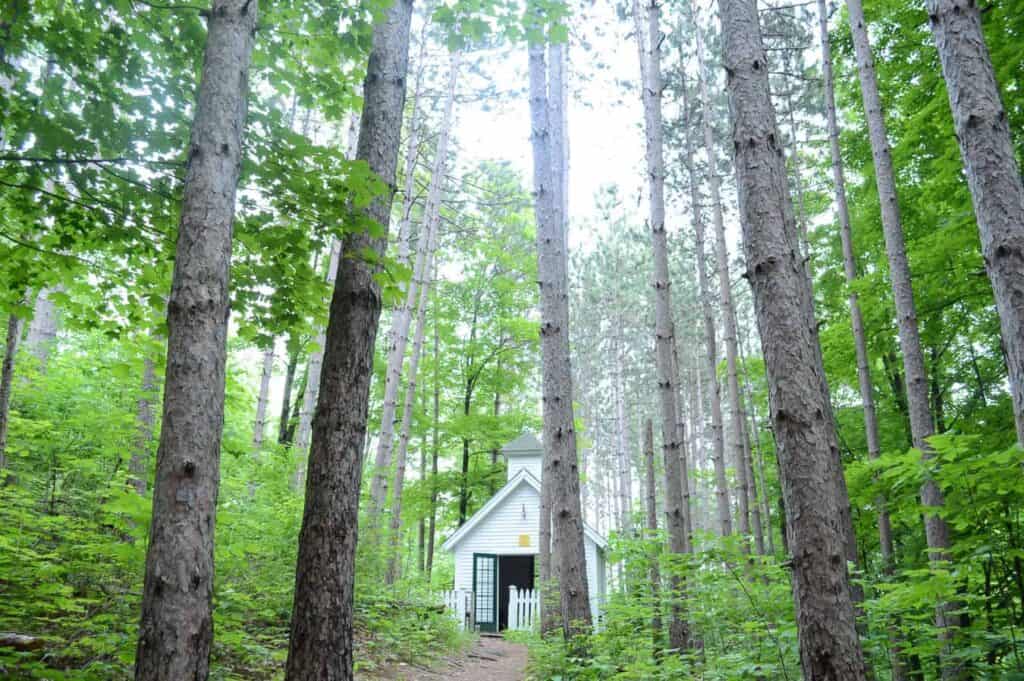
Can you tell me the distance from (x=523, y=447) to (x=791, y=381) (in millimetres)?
18159

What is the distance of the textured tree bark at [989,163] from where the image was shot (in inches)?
144

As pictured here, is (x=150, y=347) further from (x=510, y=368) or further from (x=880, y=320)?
(x=510, y=368)

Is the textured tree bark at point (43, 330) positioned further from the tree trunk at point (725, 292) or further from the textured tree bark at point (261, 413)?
the tree trunk at point (725, 292)

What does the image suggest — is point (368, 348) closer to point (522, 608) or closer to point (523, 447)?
point (522, 608)

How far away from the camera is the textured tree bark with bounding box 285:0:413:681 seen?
12.0 ft

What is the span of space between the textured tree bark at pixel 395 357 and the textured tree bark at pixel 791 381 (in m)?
6.34

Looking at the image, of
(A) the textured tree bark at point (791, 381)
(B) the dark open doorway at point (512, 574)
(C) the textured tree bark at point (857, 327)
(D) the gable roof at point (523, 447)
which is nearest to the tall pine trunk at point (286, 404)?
(D) the gable roof at point (523, 447)

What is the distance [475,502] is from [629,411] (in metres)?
18.5

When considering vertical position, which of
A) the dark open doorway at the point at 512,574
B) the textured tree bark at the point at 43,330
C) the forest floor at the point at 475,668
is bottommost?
the forest floor at the point at 475,668

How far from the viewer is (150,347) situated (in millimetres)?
4934

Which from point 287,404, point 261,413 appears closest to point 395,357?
point 261,413

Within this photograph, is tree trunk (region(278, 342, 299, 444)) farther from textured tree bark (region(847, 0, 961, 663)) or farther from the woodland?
textured tree bark (region(847, 0, 961, 663))

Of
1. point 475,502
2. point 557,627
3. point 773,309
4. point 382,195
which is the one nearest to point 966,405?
point 557,627

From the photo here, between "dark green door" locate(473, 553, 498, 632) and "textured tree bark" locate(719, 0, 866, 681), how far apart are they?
17.7 meters
